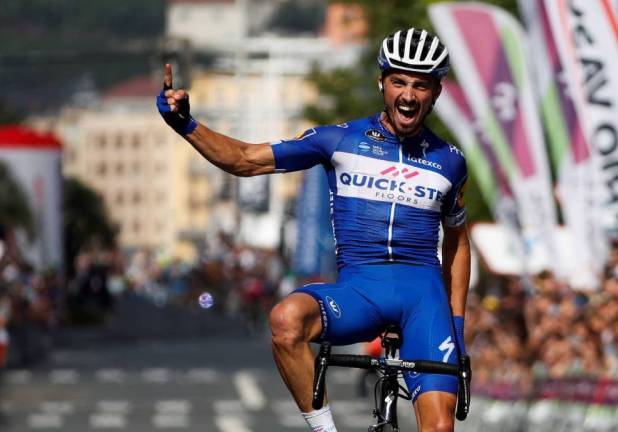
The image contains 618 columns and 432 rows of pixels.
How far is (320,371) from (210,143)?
4.45 feet

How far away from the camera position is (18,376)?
4134cm

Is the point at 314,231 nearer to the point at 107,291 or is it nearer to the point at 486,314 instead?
the point at 107,291

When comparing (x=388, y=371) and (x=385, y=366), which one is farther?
(x=388, y=371)

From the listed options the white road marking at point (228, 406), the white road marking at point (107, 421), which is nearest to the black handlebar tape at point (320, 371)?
the white road marking at point (107, 421)

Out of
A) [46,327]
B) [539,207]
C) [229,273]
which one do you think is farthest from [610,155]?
[229,273]

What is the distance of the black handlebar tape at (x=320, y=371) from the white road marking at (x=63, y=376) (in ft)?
100.0

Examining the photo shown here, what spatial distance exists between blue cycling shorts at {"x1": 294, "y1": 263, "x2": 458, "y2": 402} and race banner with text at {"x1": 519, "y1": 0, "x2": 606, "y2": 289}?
36.8 feet

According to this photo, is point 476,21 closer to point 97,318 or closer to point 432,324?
point 432,324

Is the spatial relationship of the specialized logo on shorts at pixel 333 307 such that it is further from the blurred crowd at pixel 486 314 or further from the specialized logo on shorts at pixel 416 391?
the blurred crowd at pixel 486 314

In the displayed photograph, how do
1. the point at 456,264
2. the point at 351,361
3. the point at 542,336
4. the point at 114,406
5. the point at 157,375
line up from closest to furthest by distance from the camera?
the point at 351,361 < the point at 456,264 < the point at 542,336 < the point at 114,406 < the point at 157,375

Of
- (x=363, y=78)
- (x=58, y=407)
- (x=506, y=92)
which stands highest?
(x=506, y=92)

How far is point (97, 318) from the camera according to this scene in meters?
64.1

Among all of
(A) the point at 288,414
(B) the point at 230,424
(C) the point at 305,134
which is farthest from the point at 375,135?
(A) the point at 288,414

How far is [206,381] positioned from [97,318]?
75.0 feet
